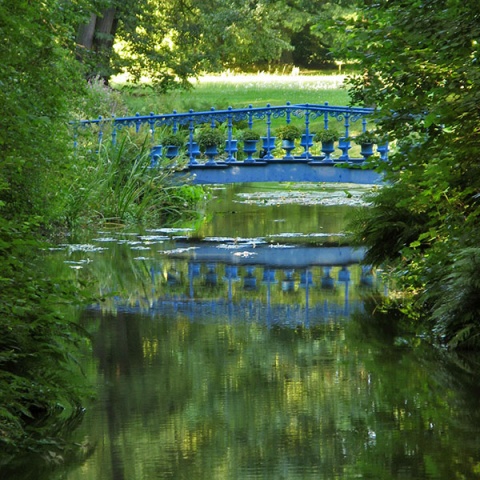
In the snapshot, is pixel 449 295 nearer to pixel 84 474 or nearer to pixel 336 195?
pixel 84 474

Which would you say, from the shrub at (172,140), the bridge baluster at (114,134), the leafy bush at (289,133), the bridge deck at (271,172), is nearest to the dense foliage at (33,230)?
the bridge baluster at (114,134)

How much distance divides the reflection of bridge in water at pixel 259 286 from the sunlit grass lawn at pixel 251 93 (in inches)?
949

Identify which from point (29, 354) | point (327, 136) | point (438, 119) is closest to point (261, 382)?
point (29, 354)

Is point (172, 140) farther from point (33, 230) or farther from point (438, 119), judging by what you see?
point (438, 119)

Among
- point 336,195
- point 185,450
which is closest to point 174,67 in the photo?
point 336,195

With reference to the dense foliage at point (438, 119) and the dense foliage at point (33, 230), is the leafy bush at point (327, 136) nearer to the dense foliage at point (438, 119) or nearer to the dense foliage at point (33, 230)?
the dense foliage at point (33, 230)

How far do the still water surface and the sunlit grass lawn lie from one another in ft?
86.0

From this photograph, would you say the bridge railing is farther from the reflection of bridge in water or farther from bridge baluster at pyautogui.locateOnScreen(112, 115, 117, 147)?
the reflection of bridge in water

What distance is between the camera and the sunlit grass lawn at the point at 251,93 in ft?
130

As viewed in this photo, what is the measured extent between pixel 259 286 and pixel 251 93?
3560 centimetres

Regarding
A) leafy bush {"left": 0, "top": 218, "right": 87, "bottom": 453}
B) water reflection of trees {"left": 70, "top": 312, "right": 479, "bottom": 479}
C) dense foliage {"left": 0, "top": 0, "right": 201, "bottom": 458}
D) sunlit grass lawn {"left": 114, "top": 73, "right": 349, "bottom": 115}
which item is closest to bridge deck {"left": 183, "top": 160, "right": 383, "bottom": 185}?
dense foliage {"left": 0, "top": 0, "right": 201, "bottom": 458}

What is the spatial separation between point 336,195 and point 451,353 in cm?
1611

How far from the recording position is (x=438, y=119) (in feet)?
24.6

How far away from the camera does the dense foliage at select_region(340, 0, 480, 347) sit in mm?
7305
